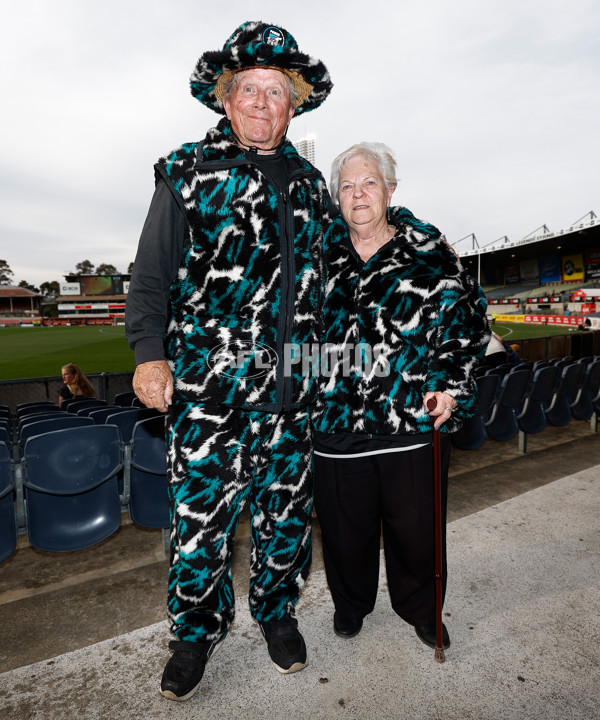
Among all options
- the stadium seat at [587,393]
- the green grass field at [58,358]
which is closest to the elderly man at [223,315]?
the stadium seat at [587,393]

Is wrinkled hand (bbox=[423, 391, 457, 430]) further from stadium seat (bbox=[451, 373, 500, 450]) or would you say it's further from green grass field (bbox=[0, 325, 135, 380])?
green grass field (bbox=[0, 325, 135, 380])

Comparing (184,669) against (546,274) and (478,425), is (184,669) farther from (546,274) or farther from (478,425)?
(546,274)

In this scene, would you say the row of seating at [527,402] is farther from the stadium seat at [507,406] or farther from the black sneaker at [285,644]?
the black sneaker at [285,644]

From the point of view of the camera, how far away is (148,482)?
2904 mm

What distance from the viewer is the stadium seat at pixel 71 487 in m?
2.53

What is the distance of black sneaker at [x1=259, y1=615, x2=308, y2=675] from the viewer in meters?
1.82

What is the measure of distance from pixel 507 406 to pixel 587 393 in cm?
158

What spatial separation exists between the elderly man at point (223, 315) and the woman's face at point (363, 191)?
8.0 inches

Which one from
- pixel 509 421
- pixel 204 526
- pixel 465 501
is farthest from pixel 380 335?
pixel 509 421

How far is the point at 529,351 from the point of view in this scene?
12.7m

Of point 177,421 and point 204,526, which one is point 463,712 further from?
point 177,421

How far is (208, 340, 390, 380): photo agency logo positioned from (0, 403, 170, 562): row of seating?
1.38 m

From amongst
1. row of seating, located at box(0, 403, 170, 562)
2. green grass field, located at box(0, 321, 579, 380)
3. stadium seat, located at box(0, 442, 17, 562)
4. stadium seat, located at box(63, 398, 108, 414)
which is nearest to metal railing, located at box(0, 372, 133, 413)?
stadium seat, located at box(63, 398, 108, 414)

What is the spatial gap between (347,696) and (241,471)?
2.88 feet
